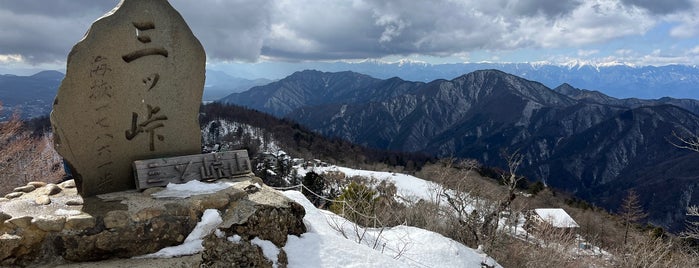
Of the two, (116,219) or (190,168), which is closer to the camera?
(116,219)

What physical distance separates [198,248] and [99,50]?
150 inches

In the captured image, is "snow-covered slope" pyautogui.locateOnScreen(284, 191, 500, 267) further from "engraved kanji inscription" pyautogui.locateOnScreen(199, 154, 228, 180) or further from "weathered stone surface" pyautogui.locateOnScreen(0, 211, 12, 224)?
"weathered stone surface" pyautogui.locateOnScreen(0, 211, 12, 224)

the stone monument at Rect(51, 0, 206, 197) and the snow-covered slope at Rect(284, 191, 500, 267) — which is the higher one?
the stone monument at Rect(51, 0, 206, 197)

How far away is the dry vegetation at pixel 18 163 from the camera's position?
2202cm

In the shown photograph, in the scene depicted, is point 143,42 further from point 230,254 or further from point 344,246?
point 344,246

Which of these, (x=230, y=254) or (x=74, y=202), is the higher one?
(x=74, y=202)

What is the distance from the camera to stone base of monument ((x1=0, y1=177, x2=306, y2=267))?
5.81 m

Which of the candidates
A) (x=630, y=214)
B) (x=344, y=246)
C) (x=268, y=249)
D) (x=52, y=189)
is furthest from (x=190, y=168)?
(x=630, y=214)

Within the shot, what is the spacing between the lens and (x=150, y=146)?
25.9ft

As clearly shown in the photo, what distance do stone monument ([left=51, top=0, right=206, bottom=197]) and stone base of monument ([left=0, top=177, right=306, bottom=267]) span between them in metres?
0.74

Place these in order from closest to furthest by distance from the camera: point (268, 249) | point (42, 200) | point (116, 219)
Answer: point (116, 219) < point (42, 200) < point (268, 249)

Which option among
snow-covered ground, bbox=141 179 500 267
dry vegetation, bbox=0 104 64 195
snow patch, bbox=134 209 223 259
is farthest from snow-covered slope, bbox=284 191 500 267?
dry vegetation, bbox=0 104 64 195

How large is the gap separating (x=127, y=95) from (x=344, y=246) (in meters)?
4.87

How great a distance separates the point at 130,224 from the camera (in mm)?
6223
